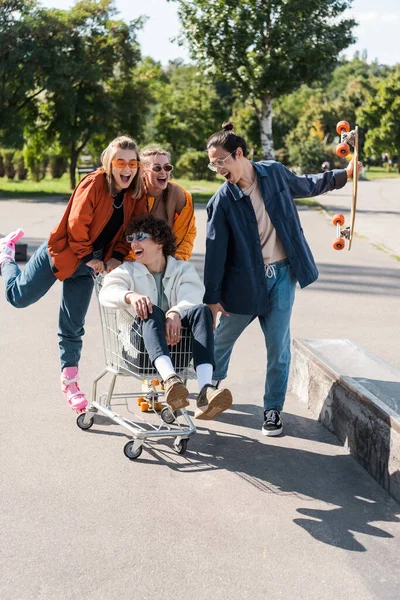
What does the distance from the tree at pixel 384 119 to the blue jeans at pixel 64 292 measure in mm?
58051

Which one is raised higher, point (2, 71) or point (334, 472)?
point (2, 71)

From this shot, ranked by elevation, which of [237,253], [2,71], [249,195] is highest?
[2,71]

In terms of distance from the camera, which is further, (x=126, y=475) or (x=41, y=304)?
(x=41, y=304)

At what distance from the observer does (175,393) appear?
448cm

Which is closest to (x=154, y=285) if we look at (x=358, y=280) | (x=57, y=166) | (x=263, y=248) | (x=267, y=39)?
(x=263, y=248)

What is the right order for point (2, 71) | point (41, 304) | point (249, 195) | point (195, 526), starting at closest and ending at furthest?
point (195, 526) < point (249, 195) < point (41, 304) < point (2, 71)

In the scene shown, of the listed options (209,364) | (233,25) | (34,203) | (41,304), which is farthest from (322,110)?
(209,364)

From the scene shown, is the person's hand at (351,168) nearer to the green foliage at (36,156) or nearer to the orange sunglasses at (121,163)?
the orange sunglasses at (121,163)

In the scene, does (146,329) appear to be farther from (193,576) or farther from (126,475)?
(193,576)

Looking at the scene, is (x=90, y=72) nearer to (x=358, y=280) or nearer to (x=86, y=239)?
(x=358, y=280)

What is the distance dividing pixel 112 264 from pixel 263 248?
100 centimetres

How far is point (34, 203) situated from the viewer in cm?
2645

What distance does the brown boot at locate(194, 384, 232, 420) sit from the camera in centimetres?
450

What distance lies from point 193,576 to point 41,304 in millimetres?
6798
